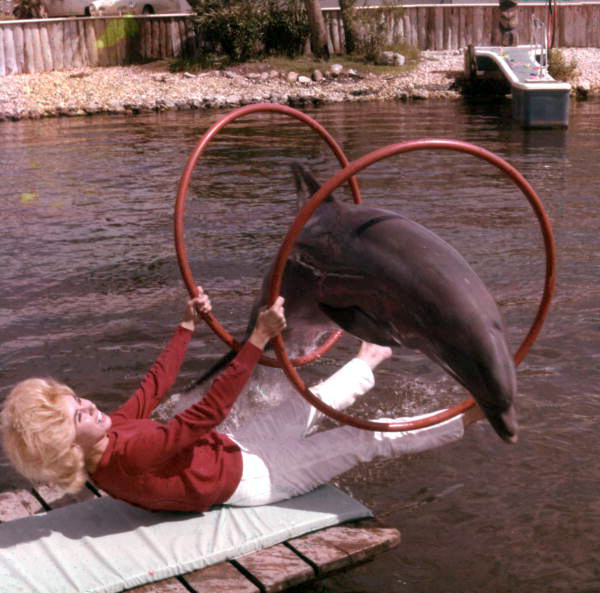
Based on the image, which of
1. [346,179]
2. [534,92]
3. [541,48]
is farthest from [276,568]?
[541,48]

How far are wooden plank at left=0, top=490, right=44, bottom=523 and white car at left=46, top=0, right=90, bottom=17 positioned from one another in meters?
30.4

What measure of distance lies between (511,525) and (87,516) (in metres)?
2.01

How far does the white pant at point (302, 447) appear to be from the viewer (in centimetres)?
442

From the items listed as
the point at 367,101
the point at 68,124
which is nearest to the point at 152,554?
the point at 68,124

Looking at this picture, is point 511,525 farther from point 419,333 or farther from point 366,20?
point 366,20

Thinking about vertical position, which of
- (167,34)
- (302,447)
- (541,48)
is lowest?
(302,447)

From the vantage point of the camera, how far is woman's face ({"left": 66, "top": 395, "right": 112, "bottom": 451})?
12.7ft

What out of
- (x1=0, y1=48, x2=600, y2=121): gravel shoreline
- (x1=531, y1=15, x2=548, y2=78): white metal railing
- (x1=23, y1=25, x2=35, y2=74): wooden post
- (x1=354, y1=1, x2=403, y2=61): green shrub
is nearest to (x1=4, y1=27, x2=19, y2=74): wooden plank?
(x1=23, y1=25, x2=35, y2=74): wooden post

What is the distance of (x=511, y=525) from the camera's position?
4.73m

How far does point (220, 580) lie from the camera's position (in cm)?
400

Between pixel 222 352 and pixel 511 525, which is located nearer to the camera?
pixel 511 525

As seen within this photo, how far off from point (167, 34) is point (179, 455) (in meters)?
23.9

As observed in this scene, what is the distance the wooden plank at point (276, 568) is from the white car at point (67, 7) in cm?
3134

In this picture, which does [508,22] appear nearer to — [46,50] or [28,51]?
[46,50]
